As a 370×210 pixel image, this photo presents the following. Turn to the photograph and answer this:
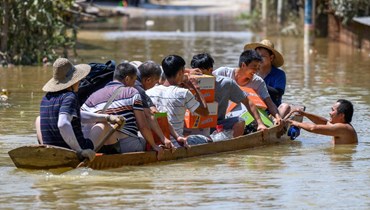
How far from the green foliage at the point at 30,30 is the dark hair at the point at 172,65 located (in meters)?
11.2

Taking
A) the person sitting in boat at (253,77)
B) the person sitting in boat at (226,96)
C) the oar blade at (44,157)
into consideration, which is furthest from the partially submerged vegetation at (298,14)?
the oar blade at (44,157)

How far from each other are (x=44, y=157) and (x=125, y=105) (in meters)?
1.09

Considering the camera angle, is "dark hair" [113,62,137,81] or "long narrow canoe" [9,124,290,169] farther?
"dark hair" [113,62,137,81]

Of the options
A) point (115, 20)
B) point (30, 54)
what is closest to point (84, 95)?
point (30, 54)

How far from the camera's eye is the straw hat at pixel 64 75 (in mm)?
10852

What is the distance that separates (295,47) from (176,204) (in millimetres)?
22018

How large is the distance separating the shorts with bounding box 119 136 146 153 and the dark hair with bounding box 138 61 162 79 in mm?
661

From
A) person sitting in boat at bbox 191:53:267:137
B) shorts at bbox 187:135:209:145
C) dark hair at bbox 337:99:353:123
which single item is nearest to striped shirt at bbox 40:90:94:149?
shorts at bbox 187:135:209:145

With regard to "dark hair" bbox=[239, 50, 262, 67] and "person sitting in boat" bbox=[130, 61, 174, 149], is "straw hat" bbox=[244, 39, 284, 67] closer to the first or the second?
"dark hair" bbox=[239, 50, 262, 67]

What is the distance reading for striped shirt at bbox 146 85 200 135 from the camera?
39.1 feet

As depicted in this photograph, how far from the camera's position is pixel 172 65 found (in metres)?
11.9

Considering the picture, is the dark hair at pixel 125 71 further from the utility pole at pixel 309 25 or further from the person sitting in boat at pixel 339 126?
the utility pole at pixel 309 25

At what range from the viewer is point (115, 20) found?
154ft

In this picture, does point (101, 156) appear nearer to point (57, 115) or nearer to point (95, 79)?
point (57, 115)
